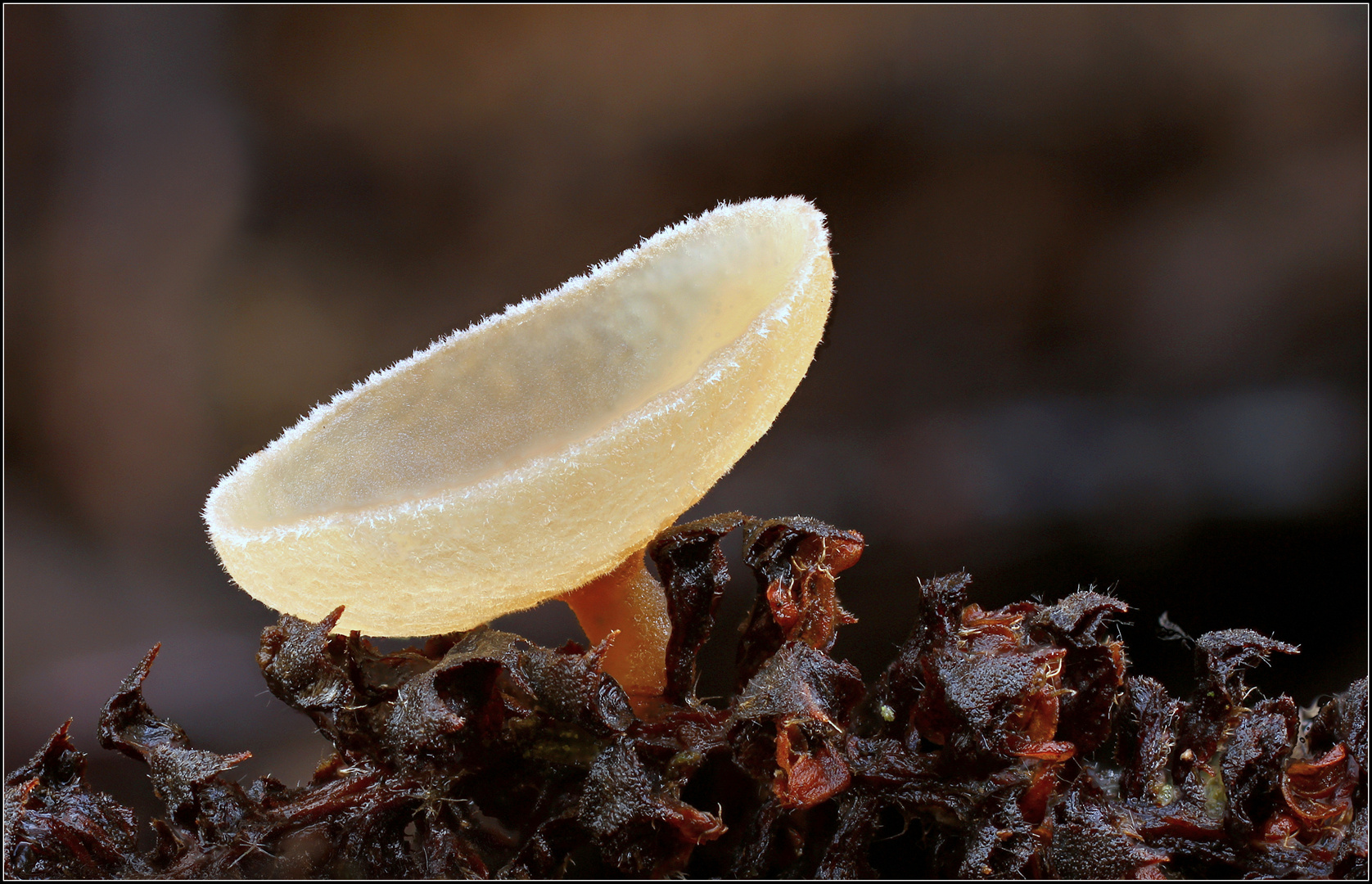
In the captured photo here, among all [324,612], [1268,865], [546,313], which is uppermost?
[546,313]

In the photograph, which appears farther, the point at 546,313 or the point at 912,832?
the point at 546,313

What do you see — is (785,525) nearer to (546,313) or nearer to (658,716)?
(658,716)

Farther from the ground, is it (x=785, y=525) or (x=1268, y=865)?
(x=785, y=525)

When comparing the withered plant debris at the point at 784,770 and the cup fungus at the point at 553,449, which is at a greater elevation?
the cup fungus at the point at 553,449

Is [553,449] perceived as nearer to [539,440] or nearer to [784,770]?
[539,440]

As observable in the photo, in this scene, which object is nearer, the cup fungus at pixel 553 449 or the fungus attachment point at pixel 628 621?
the cup fungus at pixel 553 449

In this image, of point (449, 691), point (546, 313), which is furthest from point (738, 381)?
point (546, 313)

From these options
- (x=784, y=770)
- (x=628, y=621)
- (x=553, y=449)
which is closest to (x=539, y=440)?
(x=553, y=449)
